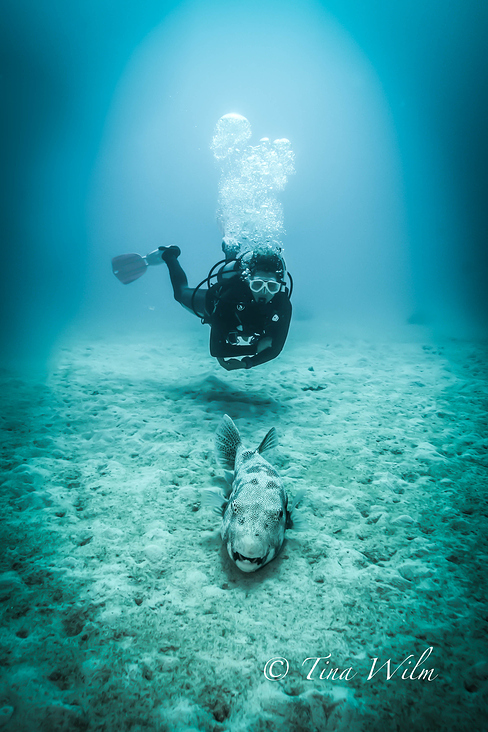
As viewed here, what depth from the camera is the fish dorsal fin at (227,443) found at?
3162 millimetres

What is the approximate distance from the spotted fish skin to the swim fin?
753 cm

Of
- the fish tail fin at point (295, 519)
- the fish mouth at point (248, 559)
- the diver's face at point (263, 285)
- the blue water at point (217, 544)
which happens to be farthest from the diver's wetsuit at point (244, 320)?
the fish mouth at point (248, 559)

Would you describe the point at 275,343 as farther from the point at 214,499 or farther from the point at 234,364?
the point at 214,499

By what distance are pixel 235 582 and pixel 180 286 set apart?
6.54 metres

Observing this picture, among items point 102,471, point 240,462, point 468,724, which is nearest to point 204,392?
point 102,471

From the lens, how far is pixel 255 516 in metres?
2.07

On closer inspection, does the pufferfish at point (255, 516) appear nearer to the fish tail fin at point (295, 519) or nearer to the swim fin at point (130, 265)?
the fish tail fin at point (295, 519)

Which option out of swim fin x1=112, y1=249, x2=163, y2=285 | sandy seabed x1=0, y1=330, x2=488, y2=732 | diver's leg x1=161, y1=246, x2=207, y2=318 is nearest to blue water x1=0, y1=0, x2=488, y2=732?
sandy seabed x1=0, y1=330, x2=488, y2=732

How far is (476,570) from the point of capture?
210cm

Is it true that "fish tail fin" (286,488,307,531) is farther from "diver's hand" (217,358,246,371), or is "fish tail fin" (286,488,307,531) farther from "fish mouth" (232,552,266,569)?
"diver's hand" (217,358,246,371)

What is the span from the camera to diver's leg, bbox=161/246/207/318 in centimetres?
632

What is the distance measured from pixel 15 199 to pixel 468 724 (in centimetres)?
7951

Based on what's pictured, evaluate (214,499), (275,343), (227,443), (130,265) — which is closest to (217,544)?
(214,499)

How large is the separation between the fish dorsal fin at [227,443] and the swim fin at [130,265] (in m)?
6.68
